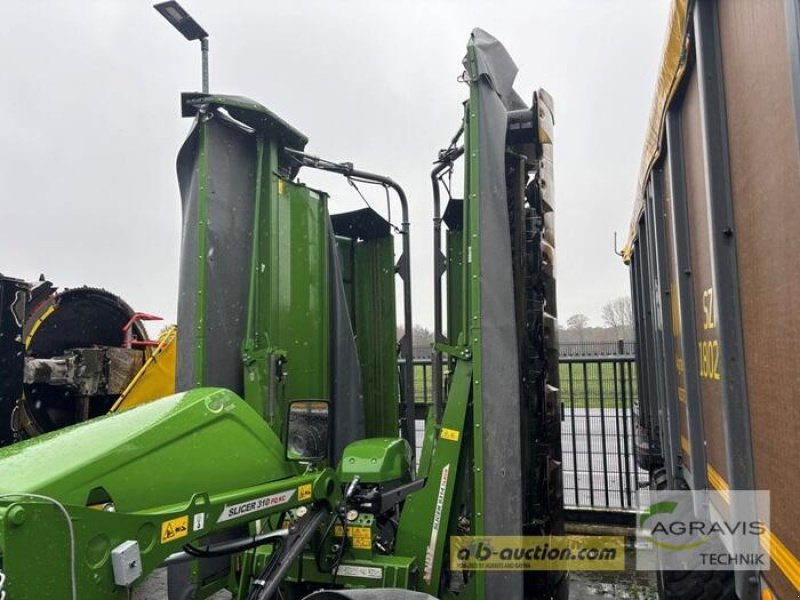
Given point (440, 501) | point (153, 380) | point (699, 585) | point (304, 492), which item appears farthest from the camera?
point (153, 380)

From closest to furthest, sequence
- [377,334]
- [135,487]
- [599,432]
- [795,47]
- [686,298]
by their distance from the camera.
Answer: [795,47], [135,487], [686,298], [377,334], [599,432]

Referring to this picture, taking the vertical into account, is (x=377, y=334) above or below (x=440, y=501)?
above

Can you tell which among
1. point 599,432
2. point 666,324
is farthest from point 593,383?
point 666,324

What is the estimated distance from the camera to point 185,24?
3494mm

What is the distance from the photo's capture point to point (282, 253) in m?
3.78

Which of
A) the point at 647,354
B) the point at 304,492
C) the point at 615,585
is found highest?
the point at 647,354

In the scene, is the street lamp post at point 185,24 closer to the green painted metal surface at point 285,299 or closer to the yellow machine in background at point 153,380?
the green painted metal surface at point 285,299

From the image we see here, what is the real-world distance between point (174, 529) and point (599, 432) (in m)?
5.53

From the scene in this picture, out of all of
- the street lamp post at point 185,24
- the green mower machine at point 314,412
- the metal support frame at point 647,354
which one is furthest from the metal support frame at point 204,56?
the metal support frame at point 647,354

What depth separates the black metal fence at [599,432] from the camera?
227 inches

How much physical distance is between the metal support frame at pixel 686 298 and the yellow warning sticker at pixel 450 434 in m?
1.05

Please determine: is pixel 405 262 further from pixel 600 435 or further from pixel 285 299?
pixel 600 435

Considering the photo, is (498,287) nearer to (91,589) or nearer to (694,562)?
(694,562)

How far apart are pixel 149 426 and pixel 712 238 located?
6.13ft
